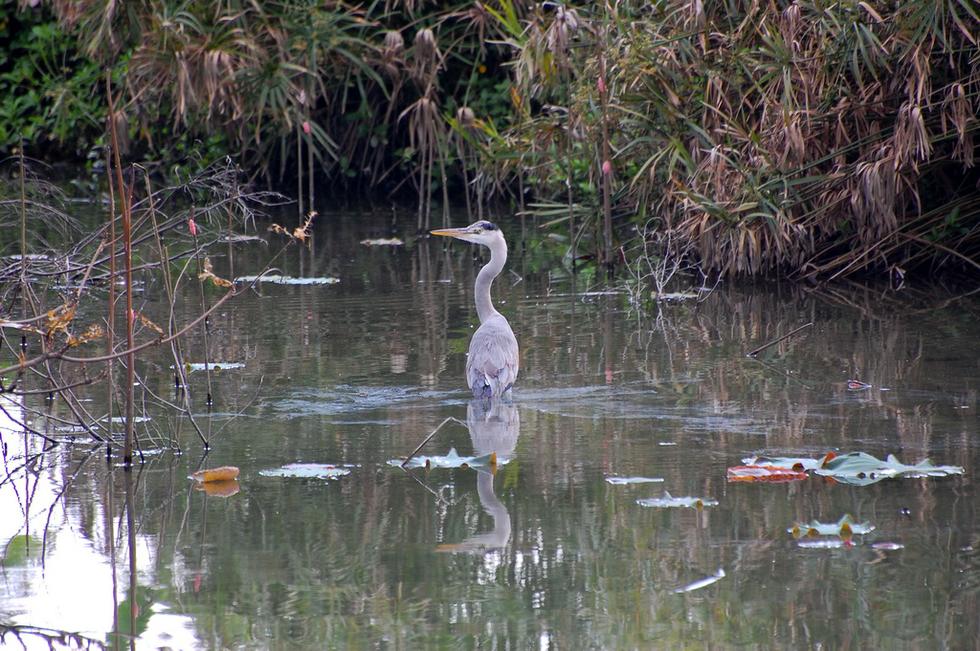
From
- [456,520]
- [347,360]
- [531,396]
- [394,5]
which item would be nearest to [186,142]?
[394,5]

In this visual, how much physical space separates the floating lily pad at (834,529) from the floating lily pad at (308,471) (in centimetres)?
175

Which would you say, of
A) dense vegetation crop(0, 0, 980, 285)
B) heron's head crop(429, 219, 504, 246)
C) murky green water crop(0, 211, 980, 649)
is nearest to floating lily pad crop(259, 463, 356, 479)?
murky green water crop(0, 211, 980, 649)

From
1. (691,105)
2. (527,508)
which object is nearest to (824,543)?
(527,508)

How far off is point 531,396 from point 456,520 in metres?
2.08

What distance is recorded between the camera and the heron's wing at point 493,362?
22.6 ft

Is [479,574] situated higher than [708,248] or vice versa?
[708,248]

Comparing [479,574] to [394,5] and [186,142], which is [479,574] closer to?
[394,5]

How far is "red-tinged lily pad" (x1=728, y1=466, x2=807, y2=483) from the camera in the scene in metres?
5.37

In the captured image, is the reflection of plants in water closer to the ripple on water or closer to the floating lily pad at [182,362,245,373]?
the floating lily pad at [182,362,245,373]

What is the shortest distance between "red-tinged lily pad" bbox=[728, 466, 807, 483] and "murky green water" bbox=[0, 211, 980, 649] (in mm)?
52

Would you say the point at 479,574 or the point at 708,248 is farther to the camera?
the point at 708,248

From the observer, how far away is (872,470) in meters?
5.37

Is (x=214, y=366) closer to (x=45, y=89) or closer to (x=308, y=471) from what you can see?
(x=308, y=471)

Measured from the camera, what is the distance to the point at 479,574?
4.51 metres
